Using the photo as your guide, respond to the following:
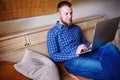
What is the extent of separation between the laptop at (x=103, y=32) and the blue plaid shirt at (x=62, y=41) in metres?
0.26

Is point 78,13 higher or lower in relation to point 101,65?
higher

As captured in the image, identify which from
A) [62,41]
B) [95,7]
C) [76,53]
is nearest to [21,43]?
[62,41]

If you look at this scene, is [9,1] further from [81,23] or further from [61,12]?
[81,23]

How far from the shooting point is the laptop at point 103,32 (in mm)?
1479

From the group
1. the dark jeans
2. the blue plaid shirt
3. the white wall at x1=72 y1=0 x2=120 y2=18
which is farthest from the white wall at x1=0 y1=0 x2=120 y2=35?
the dark jeans

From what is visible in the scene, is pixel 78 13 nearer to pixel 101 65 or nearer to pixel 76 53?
pixel 76 53

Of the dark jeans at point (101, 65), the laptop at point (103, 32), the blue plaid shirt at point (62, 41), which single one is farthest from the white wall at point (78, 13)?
the laptop at point (103, 32)

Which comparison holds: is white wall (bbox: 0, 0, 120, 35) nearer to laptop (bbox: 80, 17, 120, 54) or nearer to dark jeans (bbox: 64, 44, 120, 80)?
dark jeans (bbox: 64, 44, 120, 80)

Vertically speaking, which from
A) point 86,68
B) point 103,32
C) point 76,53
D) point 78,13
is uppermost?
point 78,13

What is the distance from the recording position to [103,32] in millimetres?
1562

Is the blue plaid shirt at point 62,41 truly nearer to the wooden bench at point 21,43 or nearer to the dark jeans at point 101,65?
the dark jeans at point 101,65

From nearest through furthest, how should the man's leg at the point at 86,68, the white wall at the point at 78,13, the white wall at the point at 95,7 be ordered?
the man's leg at the point at 86,68 < the white wall at the point at 78,13 < the white wall at the point at 95,7

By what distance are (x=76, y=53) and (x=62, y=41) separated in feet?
0.86

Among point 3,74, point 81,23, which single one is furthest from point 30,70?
point 81,23
